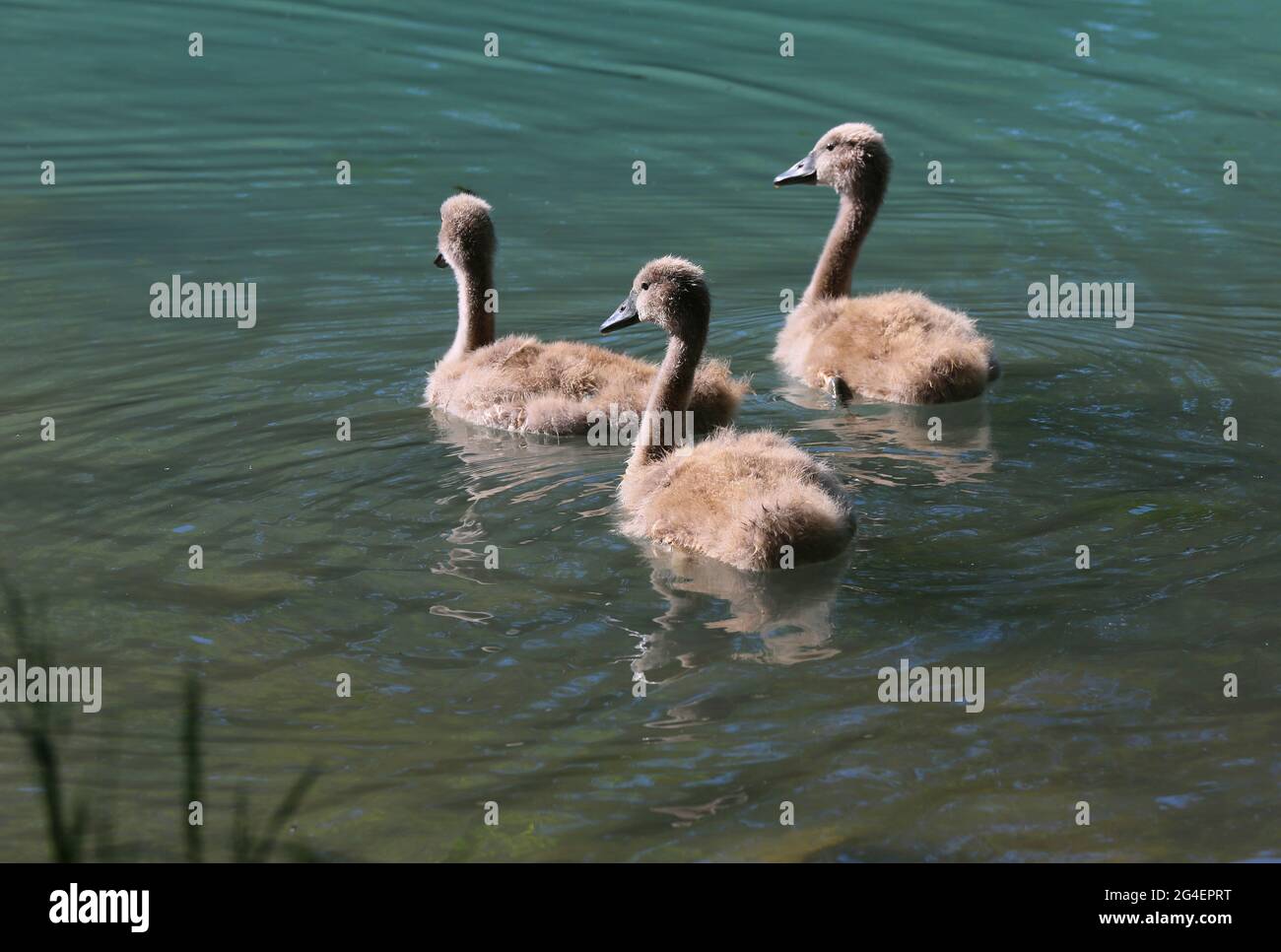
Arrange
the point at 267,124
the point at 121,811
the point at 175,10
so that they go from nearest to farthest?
1. the point at 121,811
2. the point at 267,124
3. the point at 175,10

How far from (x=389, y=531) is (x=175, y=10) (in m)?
11.4

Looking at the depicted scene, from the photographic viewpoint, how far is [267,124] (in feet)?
47.0

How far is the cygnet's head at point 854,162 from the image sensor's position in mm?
10117

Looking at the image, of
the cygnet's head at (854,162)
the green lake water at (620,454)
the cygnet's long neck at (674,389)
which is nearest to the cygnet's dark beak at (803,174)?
the cygnet's head at (854,162)

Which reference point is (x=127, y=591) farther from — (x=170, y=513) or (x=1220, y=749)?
(x=1220, y=749)

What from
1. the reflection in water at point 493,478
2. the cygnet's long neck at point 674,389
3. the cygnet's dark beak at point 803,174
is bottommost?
the reflection in water at point 493,478

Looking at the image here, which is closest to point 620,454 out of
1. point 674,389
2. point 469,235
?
point 674,389

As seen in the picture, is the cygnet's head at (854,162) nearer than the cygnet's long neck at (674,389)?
Result: No

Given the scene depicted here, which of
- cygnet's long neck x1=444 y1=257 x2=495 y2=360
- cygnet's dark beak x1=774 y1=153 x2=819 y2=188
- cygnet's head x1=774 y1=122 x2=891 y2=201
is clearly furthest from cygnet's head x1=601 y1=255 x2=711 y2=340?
cygnet's dark beak x1=774 y1=153 x2=819 y2=188

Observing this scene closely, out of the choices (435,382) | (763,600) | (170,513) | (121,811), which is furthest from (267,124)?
(121,811)

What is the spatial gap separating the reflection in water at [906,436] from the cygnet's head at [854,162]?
156cm

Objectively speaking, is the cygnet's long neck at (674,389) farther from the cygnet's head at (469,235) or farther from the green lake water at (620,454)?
the cygnet's head at (469,235)

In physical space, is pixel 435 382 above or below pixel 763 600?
above

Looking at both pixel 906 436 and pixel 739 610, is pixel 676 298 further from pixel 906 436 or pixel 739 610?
pixel 739 610
